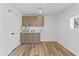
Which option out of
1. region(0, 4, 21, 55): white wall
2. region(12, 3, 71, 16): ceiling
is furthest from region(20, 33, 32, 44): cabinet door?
region(0, 4, 21, 55): white wall

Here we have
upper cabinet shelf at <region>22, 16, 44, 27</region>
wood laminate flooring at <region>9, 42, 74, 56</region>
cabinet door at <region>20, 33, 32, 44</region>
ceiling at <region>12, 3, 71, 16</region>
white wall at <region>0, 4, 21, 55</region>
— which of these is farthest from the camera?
upper cabinet shelf at <region>22, 16, 44, 27</region>

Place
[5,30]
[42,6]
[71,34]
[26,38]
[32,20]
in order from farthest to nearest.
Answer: [32,20] → [26,38] → [42,6] → [71,34] → [5,30]

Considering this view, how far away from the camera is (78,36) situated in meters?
4.43

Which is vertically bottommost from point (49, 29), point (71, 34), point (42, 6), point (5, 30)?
point (71, 34)

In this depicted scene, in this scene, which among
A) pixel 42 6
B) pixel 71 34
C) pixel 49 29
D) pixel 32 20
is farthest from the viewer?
pixel 49 29

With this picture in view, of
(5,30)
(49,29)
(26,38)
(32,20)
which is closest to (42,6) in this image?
(5,30)

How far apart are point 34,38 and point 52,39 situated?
1.90 m

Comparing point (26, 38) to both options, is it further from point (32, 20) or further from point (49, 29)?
point (49, 29)

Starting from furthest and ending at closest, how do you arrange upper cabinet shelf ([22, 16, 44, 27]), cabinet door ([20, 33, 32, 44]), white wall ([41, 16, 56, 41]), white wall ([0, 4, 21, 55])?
white wall ([41, 16, 56, 41]) → upper cabinet shelf ([22, 16, 44, 27]) → cabinet door ([20, 33, 32, 44]) → white wall ([0, 4, 21, 55])

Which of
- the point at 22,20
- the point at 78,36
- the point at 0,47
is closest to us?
the point at 0,47

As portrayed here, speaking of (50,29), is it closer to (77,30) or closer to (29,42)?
(29,42)

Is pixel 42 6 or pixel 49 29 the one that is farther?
pixel 49 29

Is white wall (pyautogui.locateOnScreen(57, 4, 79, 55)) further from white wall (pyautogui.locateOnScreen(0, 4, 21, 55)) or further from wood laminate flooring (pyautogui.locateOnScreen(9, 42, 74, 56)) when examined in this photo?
white wall (pyautogui.locateOnScreen(0, 4, 21, 55))

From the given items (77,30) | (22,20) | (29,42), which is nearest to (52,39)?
(29,42)
